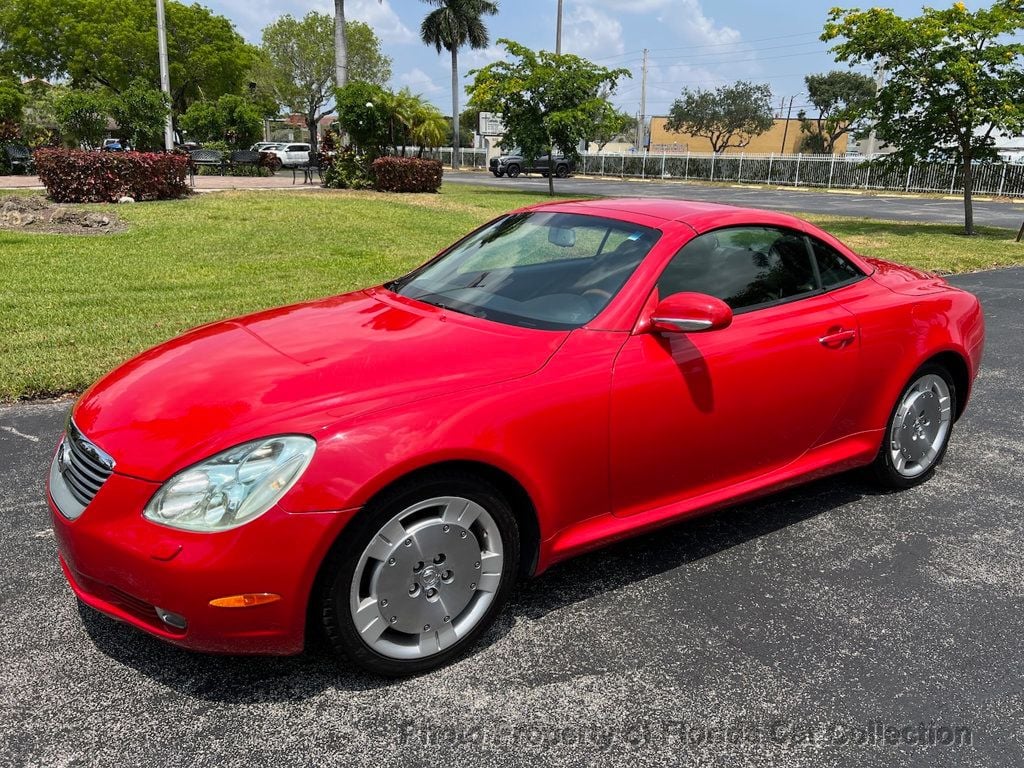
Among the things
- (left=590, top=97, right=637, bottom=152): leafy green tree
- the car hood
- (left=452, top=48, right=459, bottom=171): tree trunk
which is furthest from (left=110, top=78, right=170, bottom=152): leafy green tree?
(left=452, top=48, right=459, bottom=171): tree trunk

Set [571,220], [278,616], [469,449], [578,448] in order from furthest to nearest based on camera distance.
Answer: [571,220] → [578,448] → [469,449] → [278,616]

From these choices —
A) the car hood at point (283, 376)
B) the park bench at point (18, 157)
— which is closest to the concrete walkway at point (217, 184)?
the park bench at point (18, 157)

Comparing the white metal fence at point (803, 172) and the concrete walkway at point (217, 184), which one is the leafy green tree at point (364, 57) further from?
the concrete walkway at point (217, 184)

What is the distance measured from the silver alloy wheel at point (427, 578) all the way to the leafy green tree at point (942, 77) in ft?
58.4

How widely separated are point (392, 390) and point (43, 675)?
4.82ft

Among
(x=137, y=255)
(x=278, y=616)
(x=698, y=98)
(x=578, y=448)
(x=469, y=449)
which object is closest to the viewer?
(x=278, y=616)

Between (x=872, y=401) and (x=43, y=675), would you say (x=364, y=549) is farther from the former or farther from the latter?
(x=872, y=401)

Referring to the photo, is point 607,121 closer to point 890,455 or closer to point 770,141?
point 890,455

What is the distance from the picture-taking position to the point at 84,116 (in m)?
18.8

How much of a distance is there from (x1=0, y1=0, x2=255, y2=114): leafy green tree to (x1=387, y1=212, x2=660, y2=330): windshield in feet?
157

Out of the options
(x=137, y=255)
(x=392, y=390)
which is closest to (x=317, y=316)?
(x=392, y=390)

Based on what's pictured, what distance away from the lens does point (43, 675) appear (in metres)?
2.62

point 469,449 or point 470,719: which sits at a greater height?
point 469,449

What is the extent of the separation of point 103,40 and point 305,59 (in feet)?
57.0
